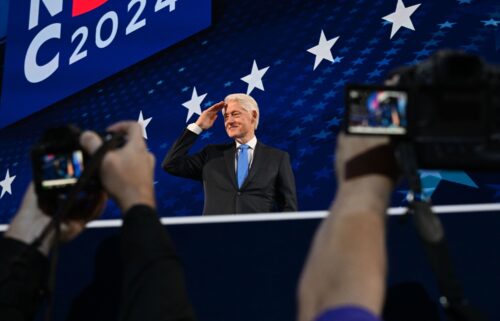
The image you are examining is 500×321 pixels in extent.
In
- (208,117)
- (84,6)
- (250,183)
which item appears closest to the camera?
(250,183)

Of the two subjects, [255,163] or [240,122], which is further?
[240,122]

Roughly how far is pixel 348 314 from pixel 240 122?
2.48 meters

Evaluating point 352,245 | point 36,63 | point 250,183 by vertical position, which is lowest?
point 250,183

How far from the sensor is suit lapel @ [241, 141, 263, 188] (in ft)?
8.64

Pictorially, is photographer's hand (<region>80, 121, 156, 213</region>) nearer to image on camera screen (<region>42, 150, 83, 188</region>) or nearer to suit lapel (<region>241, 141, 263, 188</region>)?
image on camera screen (<region>42, 150, 83, 188</region>)

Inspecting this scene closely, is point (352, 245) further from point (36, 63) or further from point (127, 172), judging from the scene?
point (36, 63)

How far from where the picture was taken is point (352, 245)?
0.40 meters

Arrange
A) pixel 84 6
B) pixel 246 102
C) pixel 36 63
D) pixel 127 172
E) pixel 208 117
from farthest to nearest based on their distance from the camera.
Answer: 1. pixel 36 63
2. pixel 84 6
3. pixel 208 117
4. pixel 246 102
5. pixel 127 172

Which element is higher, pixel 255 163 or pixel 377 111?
pixel 377 111

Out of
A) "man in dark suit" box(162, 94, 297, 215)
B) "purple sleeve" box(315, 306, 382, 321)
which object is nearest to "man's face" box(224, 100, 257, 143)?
"man in dark suit" box(162, 94, 297, 215)

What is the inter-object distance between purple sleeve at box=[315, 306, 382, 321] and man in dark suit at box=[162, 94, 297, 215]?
214cm

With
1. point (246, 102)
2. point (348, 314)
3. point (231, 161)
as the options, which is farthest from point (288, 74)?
point (348, 314)

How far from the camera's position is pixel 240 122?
2822 mm

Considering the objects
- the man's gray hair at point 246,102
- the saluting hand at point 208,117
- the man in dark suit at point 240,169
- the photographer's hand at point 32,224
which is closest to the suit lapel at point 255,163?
the man in dark suit at point 240,169
